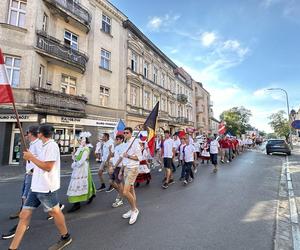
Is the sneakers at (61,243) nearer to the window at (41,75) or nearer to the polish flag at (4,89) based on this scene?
the polish flag at (4,89)

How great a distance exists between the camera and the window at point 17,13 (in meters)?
13.6

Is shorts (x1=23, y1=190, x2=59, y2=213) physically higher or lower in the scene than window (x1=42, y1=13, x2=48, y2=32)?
lower

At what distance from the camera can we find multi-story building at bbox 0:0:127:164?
13430 mm

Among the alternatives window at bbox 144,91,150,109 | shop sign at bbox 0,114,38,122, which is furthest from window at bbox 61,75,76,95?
window at bbox 144,91,150,109

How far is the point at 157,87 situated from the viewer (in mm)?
29047

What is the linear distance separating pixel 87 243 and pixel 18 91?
1274cm

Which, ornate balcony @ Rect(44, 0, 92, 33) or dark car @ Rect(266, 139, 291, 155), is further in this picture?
dark car @ Rect(266, 139, 291, 155)

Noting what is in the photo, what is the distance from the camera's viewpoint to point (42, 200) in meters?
3.22

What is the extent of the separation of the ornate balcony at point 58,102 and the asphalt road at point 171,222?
826 centimetres

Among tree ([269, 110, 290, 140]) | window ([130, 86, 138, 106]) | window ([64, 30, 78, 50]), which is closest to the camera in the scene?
window ([64, 30, 78, 50])

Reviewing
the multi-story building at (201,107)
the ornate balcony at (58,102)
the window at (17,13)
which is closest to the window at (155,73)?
the ornate balcony at (58,102)

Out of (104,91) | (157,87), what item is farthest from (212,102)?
(104,91)

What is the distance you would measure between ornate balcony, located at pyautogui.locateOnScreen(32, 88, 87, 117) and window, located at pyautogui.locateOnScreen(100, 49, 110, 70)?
15.2ft

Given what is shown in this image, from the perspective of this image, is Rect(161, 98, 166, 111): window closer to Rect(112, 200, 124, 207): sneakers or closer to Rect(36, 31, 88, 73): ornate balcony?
Rect(36, 31, 88, 73): ornate balcony
